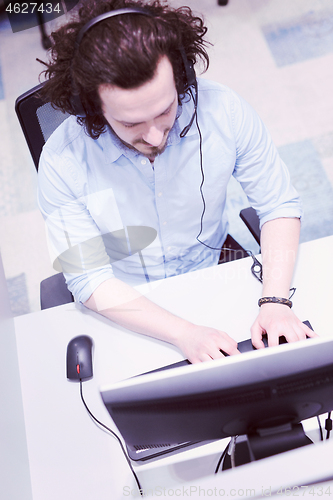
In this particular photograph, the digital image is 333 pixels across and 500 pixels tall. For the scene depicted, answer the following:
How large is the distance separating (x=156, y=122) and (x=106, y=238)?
0.39m

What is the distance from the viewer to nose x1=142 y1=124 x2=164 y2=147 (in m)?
0.91

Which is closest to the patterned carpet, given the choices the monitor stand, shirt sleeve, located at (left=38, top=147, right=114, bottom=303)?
shirt sleeve, located at (left=38, top=147, right=114, bottom=303)

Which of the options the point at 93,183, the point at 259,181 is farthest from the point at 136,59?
the point at 259,181

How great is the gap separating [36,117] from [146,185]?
37cm

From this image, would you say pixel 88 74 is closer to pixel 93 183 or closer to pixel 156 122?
pixel 156 122

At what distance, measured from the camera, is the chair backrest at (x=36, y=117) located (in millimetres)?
1098

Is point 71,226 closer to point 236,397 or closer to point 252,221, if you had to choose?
point 252,221

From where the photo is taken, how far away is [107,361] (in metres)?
1.00

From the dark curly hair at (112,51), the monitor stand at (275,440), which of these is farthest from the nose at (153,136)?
the monitor stand at (275,440)

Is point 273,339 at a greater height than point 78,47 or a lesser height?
lesser

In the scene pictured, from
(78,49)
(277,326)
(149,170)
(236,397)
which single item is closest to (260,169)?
(149,170)

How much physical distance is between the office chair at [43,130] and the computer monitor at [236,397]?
21.7 inches

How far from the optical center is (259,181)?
114 cm

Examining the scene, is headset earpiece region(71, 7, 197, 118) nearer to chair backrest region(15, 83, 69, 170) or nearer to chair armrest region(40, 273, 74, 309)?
chair backrest region(15, 83, 69, 170)
